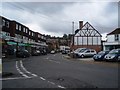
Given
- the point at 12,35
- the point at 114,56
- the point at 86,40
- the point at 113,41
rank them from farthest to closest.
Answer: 1. the point at 86,40
2. the point at 12,35
3. the point at 113,41
4. the point at 114,56

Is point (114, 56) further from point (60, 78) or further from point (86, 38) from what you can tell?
point (86, 38)

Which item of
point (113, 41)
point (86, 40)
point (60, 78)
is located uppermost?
point (86, 40)

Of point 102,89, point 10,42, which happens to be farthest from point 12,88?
point 10,42

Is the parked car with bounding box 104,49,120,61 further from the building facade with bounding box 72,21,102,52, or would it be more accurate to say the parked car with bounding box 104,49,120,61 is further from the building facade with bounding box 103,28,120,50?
the building facade with bounding box 72,21,102,52

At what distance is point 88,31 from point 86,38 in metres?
2.26

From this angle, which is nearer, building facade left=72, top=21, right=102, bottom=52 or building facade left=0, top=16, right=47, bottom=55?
building facade left=0, top=16, right=47, bottom=55

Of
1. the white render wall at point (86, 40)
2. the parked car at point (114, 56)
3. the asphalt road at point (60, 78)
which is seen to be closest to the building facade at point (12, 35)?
the white render wall at point (86, 40)

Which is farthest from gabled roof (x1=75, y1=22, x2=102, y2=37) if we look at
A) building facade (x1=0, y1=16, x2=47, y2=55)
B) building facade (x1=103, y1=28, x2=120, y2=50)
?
building facade (x1=0, y1=16, x2=47, y2=55)

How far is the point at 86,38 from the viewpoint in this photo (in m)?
69.8

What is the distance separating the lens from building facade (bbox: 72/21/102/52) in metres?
69.7

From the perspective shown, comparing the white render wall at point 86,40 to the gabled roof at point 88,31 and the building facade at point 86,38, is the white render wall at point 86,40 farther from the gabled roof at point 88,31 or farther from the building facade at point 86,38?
the gabled roof at point 88,31

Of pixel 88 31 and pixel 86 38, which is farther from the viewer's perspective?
pixel 88 31

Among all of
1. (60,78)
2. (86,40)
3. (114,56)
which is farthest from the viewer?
(86,40)

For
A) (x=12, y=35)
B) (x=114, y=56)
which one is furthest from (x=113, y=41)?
(x=114, y=56)
